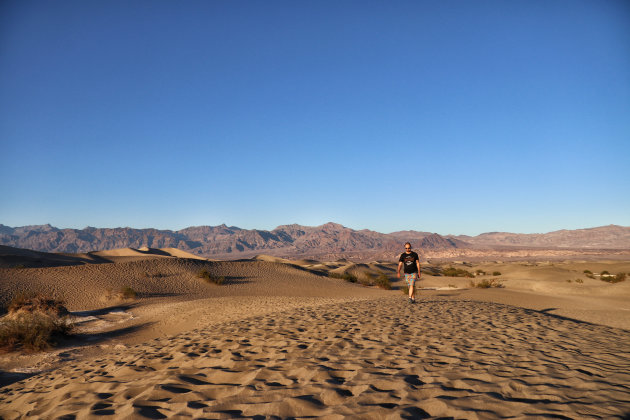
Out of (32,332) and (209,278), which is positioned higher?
(209,278)

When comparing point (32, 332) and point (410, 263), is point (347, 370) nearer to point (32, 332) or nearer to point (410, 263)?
point (410, 263)

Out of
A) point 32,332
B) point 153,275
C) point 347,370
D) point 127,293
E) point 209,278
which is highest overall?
point 347,370

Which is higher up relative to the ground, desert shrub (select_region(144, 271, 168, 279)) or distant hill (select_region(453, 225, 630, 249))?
distant hill (select_region(453, 225, 630, 249))

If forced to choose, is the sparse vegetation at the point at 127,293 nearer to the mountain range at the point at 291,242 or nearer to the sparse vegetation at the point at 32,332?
the sparse vegetation at the point at 32,332

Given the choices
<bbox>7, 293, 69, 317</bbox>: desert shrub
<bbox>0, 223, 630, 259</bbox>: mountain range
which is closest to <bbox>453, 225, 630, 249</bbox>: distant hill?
<bbox>0, 223, 630, 259</bbox>: mountain range

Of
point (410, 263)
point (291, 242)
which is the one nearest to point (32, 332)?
point (410, 263)

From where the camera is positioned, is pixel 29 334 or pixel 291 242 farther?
pixel 291 242

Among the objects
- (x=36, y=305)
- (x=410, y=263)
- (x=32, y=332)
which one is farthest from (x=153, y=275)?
(x=410, y=263)

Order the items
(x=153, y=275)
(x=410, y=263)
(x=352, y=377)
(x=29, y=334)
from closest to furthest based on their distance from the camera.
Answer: (x=352, y=377) < (x=29, y=334) < (x=410, y=263) < (x=153, y=275)

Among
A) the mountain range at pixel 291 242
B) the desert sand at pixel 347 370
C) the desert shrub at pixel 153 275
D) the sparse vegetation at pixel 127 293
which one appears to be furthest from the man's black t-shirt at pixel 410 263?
the mountain range at pixel 291 242

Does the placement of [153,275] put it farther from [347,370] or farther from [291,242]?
[291,242]

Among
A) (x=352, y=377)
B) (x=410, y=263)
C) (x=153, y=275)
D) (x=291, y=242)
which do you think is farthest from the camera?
(x=291, y=242)

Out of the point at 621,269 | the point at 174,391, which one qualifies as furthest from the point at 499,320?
the point at 621,269

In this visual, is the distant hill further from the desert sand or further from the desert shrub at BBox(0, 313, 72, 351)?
the desert shrub at BBox(0, 313, 72, 351)
